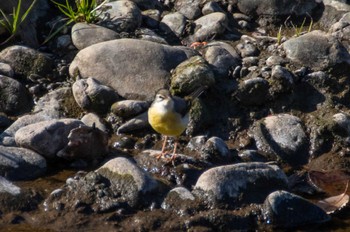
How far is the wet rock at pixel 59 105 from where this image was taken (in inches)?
428

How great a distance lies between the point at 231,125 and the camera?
10.7 m

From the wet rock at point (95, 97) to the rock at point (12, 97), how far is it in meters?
0.66

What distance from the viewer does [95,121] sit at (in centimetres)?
1066

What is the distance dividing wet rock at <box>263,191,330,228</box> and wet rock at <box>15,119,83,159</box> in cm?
236

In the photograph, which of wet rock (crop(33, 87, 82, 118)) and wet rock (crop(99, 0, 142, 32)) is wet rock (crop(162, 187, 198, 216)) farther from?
wet rock (crop(99, 0, 142, 32))

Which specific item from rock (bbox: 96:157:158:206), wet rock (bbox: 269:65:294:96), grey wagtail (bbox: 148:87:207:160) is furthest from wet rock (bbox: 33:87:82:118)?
wet rock (bbox: 269:65:294:96)

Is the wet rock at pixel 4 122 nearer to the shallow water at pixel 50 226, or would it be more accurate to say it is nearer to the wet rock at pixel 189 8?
the shallow water at pixel 50 226

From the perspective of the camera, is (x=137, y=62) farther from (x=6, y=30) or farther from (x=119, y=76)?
(x=6, y=30)

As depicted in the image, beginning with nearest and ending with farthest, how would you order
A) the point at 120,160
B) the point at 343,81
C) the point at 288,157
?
the point at 120,160 → the point at 288,157 → the point at 343,81

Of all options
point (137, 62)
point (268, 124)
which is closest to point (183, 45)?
point (137, 62)

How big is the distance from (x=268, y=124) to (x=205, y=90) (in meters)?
0.83

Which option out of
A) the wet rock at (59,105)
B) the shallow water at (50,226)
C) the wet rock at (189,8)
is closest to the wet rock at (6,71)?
the wet rock at (59,105)

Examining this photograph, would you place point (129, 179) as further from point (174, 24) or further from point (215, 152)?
point (174, 24)

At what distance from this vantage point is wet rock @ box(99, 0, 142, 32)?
11977 millimetres
